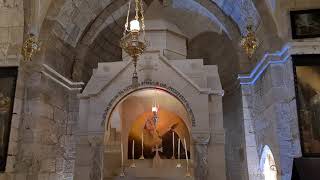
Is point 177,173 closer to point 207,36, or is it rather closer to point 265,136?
point 265,136

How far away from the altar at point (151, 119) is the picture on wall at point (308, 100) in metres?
2.01

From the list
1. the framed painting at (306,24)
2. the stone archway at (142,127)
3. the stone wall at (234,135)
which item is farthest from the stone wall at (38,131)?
the framed painting at (306,24)

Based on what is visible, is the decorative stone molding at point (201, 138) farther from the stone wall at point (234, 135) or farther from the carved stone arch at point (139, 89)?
the stone wall at point (234, 135)

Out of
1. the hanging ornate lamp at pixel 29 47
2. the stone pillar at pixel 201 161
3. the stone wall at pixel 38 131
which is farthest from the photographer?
the stone pillar at pixel 201 161

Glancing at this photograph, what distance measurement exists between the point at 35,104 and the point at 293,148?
18.7ft

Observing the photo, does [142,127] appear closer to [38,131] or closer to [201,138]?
[201,138]

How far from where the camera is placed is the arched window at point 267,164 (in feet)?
23.1

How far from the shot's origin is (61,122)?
28.9ft

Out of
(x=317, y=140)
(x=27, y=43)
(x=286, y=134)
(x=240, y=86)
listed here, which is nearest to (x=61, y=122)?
(x=27, y=43)

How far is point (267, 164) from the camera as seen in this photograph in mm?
7414

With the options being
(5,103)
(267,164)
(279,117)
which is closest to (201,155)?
(267,164)

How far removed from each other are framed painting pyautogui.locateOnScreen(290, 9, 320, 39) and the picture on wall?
0.47 m

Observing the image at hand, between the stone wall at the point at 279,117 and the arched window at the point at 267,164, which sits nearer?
the stone wall at the point at 279,117

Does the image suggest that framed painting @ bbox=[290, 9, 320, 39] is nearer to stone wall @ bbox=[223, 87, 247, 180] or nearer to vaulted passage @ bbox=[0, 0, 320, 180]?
vaulted passage @ bbox=[0, 0, 320, 180]
